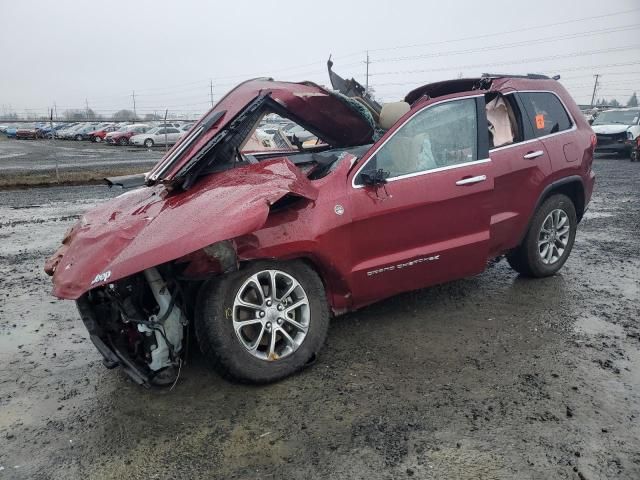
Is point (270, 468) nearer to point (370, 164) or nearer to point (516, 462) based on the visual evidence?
point (516, 462)

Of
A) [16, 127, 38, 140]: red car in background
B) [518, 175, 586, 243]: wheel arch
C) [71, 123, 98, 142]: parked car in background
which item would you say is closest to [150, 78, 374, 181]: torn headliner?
[518, 175, 586, 243]: wheel arch

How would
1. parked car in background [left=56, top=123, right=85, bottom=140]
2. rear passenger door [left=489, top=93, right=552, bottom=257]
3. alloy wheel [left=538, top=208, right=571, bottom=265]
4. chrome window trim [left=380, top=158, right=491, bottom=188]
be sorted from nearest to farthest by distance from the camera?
chrome window trim [left=380, top=158, right=491, bottom=188], rear passenger door [left=489, top=93, right=552, bottom=257], alloy wheel [left=538, top=208, right=571, bottom=265], parked car in background [left=56, top=123, right=85, bottom=140]

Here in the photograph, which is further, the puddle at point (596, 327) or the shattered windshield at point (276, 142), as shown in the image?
the shattered windshield at point (276, 142)

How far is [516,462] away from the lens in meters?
2.54

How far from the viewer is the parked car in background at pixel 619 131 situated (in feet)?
59.3

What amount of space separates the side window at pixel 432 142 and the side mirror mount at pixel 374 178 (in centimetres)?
4

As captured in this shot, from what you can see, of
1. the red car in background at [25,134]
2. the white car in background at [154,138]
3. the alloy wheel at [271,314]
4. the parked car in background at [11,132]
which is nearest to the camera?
the alloy wheel at [271,314]

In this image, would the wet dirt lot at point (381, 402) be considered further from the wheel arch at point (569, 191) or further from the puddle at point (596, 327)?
the wheel arch at point (569, 191)

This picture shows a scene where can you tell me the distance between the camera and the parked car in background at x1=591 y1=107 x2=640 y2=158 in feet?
59.3

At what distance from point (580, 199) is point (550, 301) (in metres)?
1.29

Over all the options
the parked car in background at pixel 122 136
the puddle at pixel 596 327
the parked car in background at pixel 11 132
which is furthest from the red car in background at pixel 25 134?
the puddle at pixel 596 327

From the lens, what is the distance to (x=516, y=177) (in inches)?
177

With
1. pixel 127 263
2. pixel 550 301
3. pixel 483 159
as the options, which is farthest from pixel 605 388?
pixel 127 263

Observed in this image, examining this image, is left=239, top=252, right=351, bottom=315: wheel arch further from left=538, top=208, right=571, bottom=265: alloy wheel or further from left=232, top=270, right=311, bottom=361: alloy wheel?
left=538, top=208, right=571, bottom=265: alloy wheel
